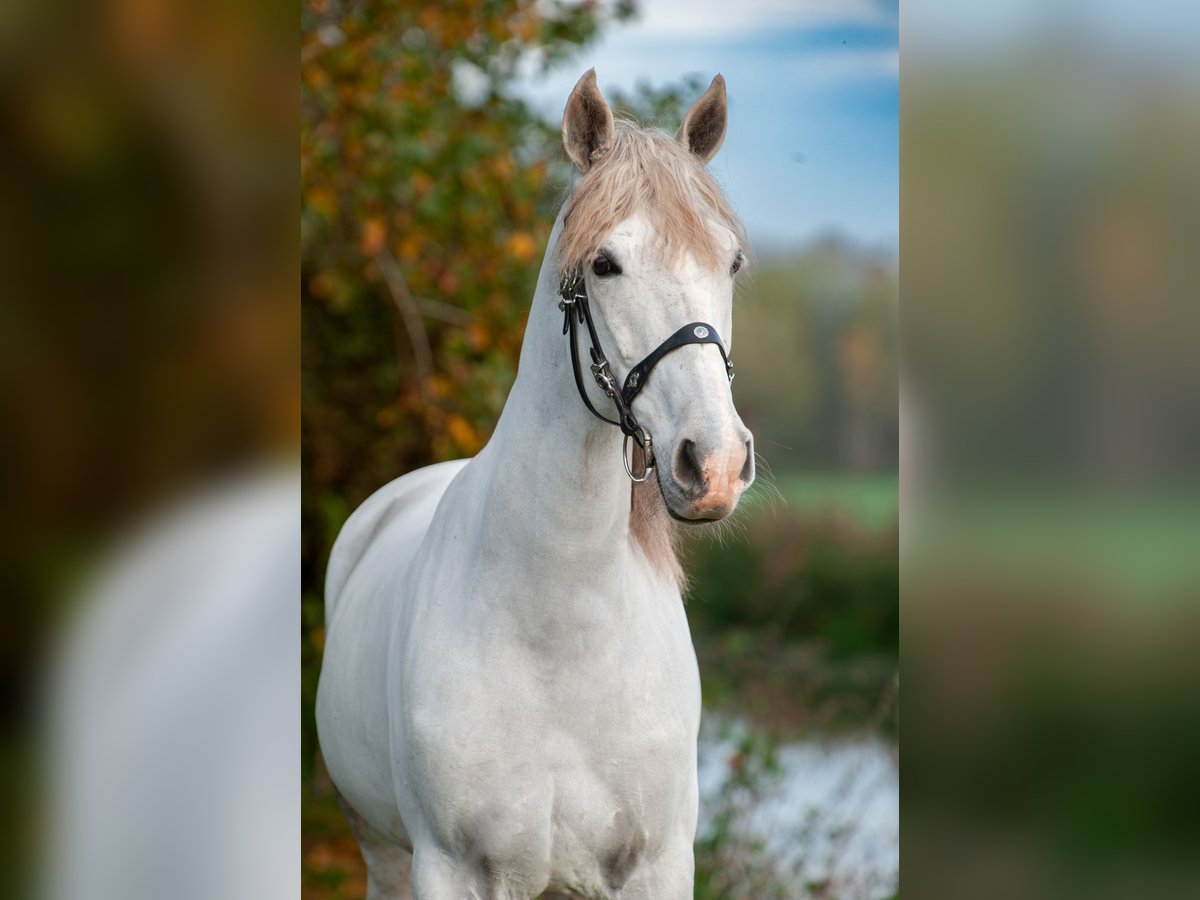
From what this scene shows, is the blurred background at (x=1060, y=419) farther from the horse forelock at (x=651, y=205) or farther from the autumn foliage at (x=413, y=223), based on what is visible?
the autumn foliage at (x=413, y=223)

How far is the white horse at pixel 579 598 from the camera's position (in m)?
1.35

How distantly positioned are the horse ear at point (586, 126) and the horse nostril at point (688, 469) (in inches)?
16.5

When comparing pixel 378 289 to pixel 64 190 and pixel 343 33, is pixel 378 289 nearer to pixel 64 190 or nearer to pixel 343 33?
pixel 343 33

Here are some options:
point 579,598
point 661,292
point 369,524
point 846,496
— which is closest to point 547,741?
point 579,598

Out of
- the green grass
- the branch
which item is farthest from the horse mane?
the branch

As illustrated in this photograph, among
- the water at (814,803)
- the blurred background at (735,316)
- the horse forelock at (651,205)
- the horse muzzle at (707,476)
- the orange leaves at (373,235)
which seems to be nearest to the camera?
the horse muzzle at (707,476)

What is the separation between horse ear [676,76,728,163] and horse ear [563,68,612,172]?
0.13m

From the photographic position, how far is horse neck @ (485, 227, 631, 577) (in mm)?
1477

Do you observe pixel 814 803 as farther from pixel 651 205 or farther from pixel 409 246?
pixel 651 205

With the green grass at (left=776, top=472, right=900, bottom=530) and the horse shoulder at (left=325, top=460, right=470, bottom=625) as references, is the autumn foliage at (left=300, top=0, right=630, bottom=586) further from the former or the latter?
the green grass at (left=776, top=472, right=900, bottom=530)

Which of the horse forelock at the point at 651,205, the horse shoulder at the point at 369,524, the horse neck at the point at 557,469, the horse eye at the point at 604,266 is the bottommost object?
the horse shoulder at the point at 369,524

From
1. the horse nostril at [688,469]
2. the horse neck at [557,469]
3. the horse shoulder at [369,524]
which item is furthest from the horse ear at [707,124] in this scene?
the horse shoulder at [369,524]

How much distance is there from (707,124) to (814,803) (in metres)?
1.93

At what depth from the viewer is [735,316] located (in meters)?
2.63
